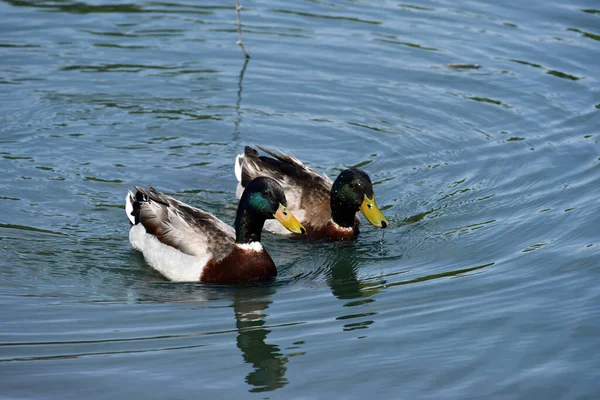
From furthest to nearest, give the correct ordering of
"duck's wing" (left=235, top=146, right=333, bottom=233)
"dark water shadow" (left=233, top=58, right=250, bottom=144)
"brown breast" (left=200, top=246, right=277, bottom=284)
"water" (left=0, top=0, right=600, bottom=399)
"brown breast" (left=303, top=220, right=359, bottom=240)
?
"dark water shadow" (left=233, top=58, right=250, bottom=144)
"duck's wing" (left=235, top=146, right=333, bottom=233)
"brown breast" (left=303, top=220, right=359, bottom=240)
"brown breast" (left=200, top=246, right=277, bottom=284)
"water" (left=0, top=0, right=600, bottom=399)

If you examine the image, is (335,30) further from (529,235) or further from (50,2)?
(529,235)

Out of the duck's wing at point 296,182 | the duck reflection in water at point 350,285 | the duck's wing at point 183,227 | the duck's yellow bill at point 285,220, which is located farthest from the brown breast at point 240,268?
the duck's wing at point 296,182

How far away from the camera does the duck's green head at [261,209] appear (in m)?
9.97

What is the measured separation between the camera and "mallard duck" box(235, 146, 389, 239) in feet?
36.1

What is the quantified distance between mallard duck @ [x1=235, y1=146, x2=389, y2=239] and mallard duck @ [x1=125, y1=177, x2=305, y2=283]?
3.73 feet

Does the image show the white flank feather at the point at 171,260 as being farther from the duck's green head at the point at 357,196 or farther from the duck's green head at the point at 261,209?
the duck's green head at the point at 357,196

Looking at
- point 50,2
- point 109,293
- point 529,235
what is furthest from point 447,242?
point 50,2

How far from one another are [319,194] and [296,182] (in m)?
0.29

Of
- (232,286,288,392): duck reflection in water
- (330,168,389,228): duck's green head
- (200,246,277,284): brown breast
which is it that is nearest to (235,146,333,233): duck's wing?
(330,168,389,228): duck's green head

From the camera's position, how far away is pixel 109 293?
9484 mm

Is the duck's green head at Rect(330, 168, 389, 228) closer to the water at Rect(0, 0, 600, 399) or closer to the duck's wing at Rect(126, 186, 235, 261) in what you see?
the water at Rect(0, 0, 600, 399)

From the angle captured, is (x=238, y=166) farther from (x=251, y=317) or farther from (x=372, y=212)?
(x=251, y=317)

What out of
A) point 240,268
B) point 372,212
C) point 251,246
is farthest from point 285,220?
point 372,212

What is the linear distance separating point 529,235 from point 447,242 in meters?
0.83
